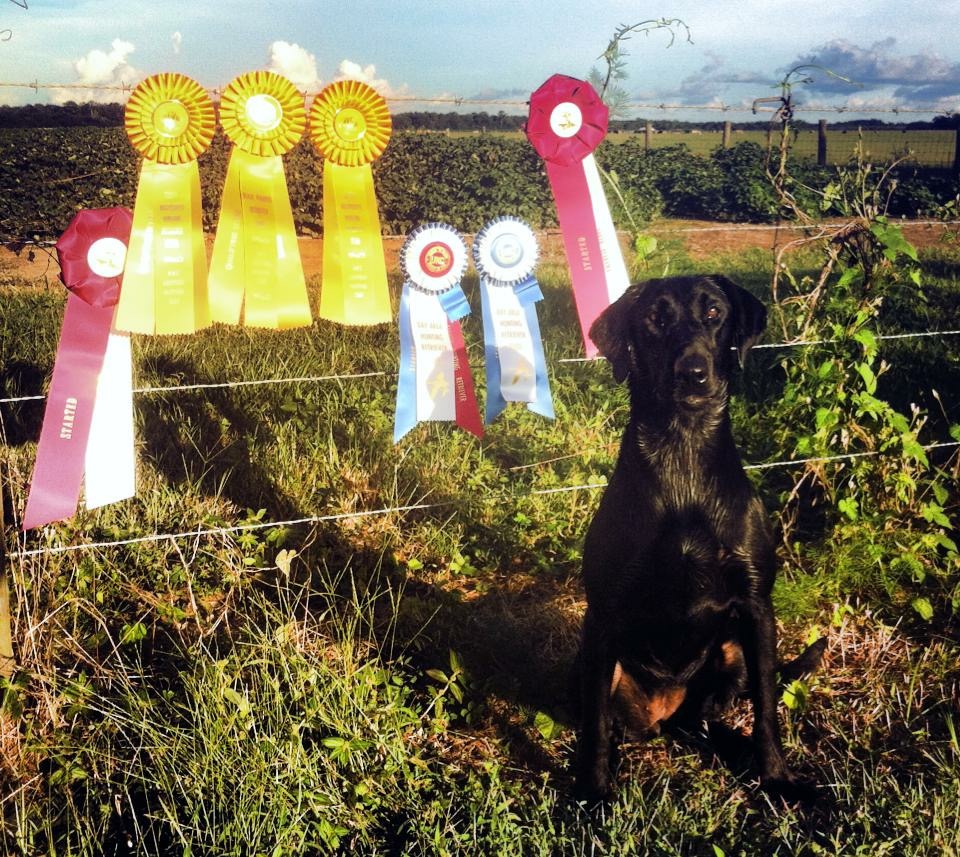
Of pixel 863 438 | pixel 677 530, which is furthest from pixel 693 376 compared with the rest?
pixel 863 438

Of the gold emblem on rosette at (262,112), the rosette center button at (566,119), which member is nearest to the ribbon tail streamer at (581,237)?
the rosette center button at (566,119)

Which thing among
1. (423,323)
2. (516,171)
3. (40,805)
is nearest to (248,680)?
(40,805)

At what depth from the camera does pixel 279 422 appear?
14.6ft

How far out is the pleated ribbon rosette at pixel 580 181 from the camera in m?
3.11

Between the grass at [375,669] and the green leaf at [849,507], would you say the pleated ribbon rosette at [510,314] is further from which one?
the green leaf at [849,507]

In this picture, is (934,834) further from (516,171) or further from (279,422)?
(516,171)

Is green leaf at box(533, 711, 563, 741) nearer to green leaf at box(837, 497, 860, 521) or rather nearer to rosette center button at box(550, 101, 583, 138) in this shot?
green leaf at box(837, 497, 860, 521)

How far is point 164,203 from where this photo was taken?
2875mm

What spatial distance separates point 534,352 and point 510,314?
16 centimetres

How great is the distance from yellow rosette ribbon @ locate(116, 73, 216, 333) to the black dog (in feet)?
4.27

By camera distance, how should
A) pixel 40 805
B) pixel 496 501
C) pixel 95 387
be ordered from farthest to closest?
pixel 496 501, pixel 95 387, pixel 40 805

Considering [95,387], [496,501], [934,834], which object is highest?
[95,387]

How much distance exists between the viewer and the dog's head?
2312 millimetres

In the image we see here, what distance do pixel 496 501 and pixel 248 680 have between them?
4.96 feet
